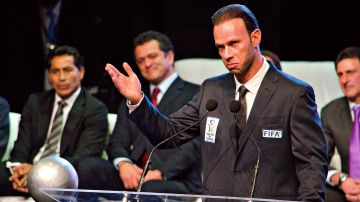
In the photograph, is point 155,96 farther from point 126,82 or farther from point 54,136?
point 126,82

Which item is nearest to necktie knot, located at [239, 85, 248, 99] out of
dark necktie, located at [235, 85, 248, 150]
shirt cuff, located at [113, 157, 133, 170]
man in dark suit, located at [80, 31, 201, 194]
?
dark necktie, located at [235, 85, 248, 150]

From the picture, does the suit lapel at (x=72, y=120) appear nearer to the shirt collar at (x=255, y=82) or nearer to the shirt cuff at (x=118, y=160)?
the shirt cuff at (x=118, y=160)

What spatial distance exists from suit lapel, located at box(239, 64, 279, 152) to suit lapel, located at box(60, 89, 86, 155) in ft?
6.87

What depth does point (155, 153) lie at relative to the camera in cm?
461

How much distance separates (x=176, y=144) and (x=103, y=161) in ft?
5.35

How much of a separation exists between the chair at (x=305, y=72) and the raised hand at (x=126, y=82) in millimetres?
2279

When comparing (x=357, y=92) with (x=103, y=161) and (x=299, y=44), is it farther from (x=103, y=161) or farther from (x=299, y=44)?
(x=103, y=161)

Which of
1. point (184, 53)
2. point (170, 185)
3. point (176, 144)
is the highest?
point (184, 53)

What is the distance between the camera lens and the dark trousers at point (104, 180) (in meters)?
4.36

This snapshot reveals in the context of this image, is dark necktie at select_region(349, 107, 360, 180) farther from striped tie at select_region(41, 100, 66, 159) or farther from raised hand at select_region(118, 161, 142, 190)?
striped tie at select_region(41, 100, 66, 159)

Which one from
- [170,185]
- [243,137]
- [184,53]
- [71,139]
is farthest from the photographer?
[184,53]

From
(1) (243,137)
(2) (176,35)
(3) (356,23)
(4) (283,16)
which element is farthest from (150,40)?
(1) (243,137)

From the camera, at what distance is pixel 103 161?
15.1ft

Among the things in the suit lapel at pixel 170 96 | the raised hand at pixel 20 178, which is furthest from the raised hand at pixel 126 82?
the raised hand at pixel 20 178
